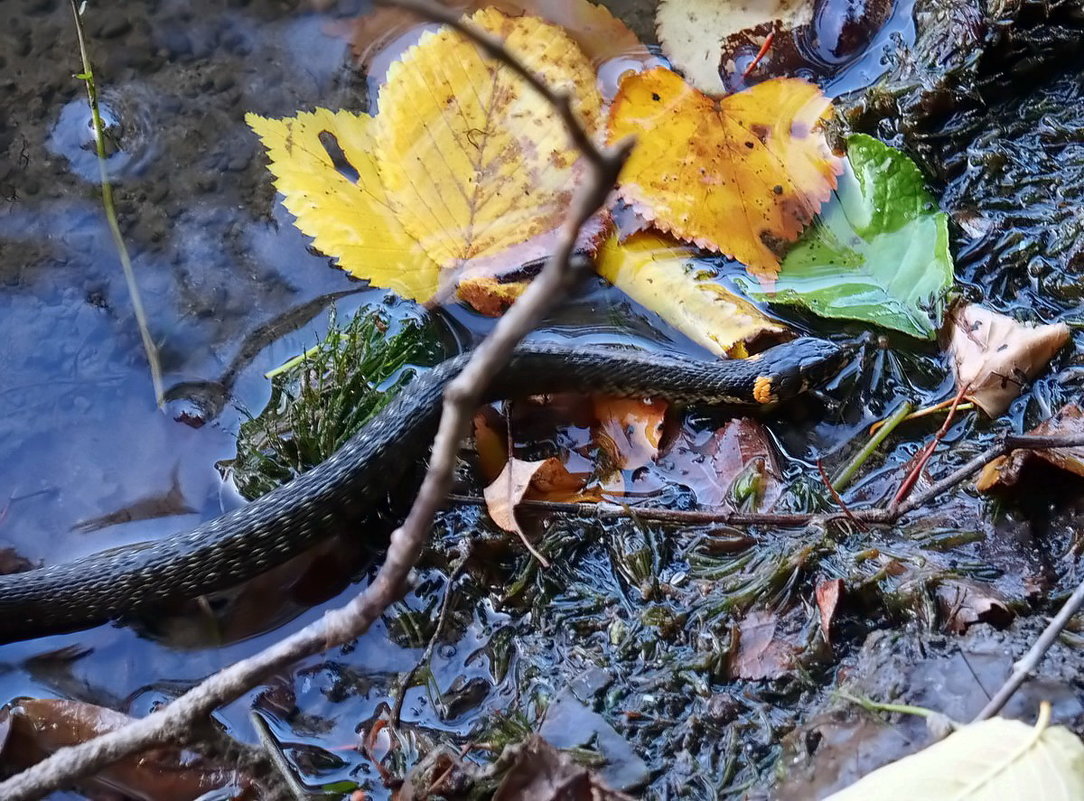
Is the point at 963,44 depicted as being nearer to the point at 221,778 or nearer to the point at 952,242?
the point at 952,242

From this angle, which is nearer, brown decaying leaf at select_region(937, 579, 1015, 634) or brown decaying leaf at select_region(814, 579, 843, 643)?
brown decaying leaf at select_region(937, 579, 1015, 634)

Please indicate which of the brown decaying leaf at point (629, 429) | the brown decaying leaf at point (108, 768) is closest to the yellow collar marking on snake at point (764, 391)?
the brown decaying leaf at point (629, 429)

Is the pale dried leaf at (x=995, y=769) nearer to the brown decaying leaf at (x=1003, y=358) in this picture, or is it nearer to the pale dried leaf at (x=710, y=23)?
the brown decaying leaf at (x=1003, y=358)

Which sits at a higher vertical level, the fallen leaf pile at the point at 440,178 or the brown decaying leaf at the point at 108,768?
the fallen leaf pile at the point at 440,178

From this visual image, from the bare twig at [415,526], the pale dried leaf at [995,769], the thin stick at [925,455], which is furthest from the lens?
the thin stick at [925,455]

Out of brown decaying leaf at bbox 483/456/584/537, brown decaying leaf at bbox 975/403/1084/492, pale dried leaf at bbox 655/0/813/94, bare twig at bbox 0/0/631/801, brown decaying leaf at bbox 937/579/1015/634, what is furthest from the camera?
pale dried leaf at bbox 655/0/813/94

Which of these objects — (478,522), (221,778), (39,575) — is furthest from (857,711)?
(39,575)

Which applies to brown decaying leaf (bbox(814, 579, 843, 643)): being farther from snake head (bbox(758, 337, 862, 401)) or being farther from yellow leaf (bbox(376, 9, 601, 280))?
yellow leaf (bbox(376, 9, 601, 280))

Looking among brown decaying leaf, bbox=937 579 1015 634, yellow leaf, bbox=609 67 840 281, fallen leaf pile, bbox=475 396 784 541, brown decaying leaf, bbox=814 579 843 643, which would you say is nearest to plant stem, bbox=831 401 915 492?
fallen leaf pile, bbox=475 396 784 541
